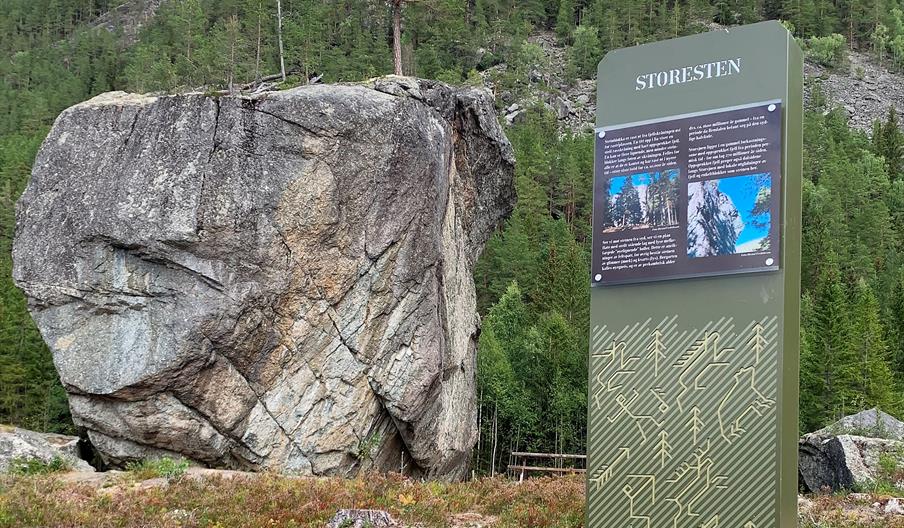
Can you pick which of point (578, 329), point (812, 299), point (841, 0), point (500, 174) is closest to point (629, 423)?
point (500, 174)

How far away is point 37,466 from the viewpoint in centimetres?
2039

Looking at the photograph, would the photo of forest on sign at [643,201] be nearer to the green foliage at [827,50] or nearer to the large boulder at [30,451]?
the large boulder at [30,451]

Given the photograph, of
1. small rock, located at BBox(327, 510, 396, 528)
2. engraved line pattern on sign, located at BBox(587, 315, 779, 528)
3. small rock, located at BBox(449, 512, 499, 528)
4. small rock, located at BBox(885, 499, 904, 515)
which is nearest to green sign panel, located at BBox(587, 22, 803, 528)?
engraved line pattern on sign, located at BBox(587, 315, 779, 528)

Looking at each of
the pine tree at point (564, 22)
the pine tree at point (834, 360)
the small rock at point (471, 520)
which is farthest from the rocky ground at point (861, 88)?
the small rock at point (471, 520)

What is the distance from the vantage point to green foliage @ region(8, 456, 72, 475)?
1984 centimetres

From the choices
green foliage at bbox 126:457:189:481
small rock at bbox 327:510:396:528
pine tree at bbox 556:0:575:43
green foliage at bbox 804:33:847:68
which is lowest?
green foliage at bbox 126:457:189:481

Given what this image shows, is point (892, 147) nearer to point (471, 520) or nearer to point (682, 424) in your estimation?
point (471, 520)

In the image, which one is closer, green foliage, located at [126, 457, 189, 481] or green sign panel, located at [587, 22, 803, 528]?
green sign panel, located at [587, 22, 803, 528]

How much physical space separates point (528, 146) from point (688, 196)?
74.9 meters

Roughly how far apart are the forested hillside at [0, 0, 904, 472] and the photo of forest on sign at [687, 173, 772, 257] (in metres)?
21.7

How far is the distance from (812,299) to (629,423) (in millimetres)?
46989

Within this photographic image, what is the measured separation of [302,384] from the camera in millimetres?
22266

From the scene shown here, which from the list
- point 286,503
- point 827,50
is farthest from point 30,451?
point 827,50

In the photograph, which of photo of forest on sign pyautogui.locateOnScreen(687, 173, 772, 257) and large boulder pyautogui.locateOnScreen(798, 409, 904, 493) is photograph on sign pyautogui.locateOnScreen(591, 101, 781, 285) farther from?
large boulder pyautogui.locateOnScreen(798, 409, 904, 493)
